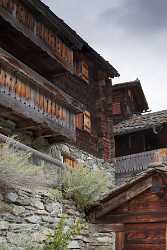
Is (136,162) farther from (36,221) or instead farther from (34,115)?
(36,221)

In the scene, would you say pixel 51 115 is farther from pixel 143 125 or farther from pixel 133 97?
pixel 133 97

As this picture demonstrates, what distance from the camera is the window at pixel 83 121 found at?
18.3 metres

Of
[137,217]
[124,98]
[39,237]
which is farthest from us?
[124,98]

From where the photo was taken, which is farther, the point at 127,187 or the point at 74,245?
the point at 127,187

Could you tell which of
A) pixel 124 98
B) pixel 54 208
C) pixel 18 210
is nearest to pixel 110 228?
pixel 54 208

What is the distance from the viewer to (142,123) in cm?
2225

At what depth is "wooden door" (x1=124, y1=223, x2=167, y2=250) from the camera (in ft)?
30.2

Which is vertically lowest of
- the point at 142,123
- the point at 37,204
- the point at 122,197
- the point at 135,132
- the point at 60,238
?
the point at 60,238

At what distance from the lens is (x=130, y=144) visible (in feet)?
79.6

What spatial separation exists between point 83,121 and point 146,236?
31.7ft

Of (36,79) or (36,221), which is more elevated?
(36,79)

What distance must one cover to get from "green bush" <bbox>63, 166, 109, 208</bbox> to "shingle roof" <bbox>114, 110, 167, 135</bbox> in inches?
450

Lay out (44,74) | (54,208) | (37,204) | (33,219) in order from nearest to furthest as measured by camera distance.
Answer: (33,219)
(37,204)
(54,208)
(44,74)

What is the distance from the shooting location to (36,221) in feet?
28.5
